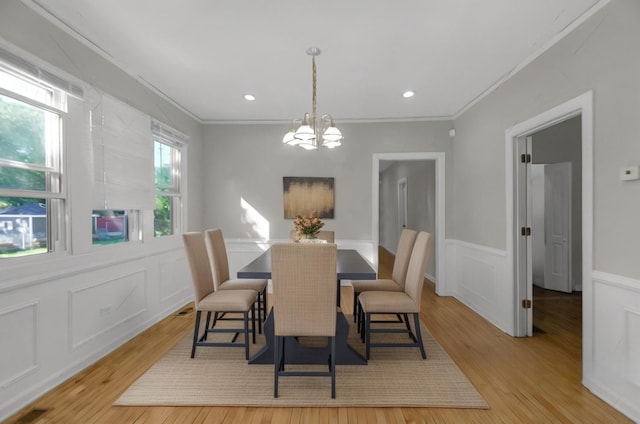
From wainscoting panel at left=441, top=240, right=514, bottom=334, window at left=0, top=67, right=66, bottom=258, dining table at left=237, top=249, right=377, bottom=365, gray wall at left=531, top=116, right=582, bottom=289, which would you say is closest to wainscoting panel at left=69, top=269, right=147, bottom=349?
window at left=0, top=67, right=66, bottom=258

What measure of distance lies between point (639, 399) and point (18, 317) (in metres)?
3.77

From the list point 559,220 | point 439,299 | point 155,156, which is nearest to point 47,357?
point 155,156

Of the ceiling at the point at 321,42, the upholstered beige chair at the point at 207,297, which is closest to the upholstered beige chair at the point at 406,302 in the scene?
the upholstered beige chair at the point at 207,297

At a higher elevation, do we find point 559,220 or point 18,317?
point 559,220

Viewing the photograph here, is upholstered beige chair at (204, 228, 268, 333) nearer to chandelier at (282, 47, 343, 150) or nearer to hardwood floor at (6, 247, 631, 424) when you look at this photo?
hardwood floor at (6, 247, 631, 424)

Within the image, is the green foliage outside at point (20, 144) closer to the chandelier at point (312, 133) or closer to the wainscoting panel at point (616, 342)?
the chandelier at point (312, 133)

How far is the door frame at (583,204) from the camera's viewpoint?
2150 mm

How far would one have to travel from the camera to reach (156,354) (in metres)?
2.66

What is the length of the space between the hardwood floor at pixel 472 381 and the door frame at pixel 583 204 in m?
0.27

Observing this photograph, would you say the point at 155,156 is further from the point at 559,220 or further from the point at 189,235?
the point at 559,220

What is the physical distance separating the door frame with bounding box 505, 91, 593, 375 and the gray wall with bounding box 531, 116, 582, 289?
2.07 meters

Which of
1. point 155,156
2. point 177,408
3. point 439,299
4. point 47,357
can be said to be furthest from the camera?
point 439,299

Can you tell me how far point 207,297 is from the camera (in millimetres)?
2607

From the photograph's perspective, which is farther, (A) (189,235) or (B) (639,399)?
(A) (189,235)
